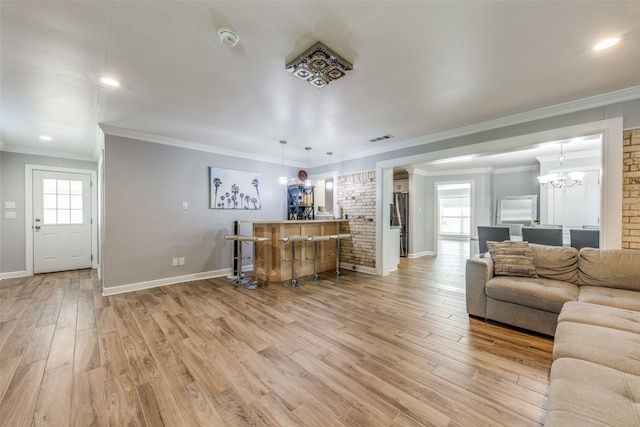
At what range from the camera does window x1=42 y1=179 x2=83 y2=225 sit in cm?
513

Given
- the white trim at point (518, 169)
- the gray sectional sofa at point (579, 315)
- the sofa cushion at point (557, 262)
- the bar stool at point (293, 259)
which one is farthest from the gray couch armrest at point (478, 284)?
the white trim at point (518, 169)

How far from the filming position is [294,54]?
2.10 metres

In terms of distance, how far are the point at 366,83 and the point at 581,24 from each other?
62.4 inches

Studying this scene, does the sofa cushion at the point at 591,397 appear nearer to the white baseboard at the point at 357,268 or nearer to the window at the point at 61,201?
the white baseboard at the point at 357,268

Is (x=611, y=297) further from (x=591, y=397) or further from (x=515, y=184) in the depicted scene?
(x=515, y=184)

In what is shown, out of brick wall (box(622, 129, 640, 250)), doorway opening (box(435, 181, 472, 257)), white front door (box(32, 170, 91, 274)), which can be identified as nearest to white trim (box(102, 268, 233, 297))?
white front door (box(32, 170, 91, 274))

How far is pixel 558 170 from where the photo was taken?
545 cm

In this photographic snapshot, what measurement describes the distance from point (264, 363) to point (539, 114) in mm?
4264

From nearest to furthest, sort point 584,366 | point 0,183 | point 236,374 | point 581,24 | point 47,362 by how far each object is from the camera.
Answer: point 584,366, point 581,24, point 236,374, point 47,362, point 0,183

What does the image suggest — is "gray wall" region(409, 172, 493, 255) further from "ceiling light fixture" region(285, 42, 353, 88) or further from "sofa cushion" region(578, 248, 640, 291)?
"ceiling light fixture" region(285, 42, 353, 88)

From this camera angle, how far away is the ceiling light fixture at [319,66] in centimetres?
201

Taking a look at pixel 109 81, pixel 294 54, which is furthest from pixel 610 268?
pixel 109 81

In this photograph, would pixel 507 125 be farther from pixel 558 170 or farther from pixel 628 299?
pixel 558 170

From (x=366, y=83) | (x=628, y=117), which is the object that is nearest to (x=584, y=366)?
(x=366, y=83)
